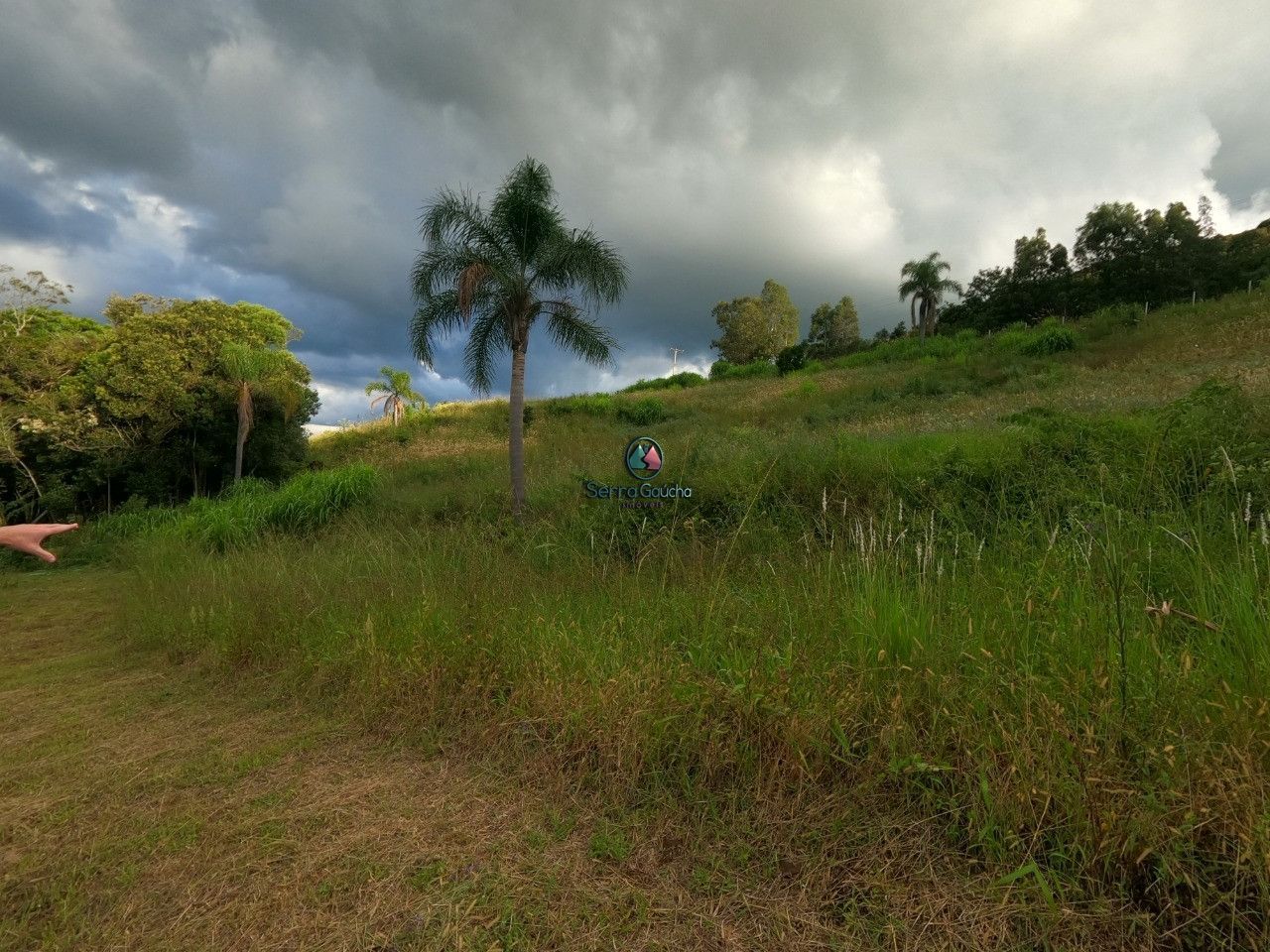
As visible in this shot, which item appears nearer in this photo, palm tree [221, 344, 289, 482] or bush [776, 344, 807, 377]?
palm tree [221, 344, 289, 482]

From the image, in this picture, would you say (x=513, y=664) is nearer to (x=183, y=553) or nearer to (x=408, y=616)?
(x=408, y=616)

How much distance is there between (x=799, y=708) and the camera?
6.67 ft

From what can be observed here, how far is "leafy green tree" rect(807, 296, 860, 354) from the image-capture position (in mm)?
47344

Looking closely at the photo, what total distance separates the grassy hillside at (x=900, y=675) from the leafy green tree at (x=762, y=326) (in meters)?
43.6

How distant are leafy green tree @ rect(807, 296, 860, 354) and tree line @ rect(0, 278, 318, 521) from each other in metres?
41.9

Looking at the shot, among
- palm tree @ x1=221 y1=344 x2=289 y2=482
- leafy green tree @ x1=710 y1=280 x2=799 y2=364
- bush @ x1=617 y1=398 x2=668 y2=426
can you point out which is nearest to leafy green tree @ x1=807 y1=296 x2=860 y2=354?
leafy green tree @ x1=710 y1=280 x2=799 y2=364

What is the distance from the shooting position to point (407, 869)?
1.74 m

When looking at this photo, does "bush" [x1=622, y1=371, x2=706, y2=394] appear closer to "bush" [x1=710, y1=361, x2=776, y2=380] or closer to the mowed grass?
"bush" [x1=710, y1=361, x2=776, y2=380]

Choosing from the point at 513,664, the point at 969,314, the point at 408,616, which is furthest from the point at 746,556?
the point at 969,314

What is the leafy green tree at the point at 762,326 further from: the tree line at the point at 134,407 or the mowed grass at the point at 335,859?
the mowed grass at the point at 335,859

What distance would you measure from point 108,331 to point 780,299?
1815 inches

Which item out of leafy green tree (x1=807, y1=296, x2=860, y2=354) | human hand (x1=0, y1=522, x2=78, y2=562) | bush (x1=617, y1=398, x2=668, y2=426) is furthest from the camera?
leafy green tree (x1=807, y1=296, x2=860, y2=354)

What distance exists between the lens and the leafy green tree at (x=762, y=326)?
47531 mm

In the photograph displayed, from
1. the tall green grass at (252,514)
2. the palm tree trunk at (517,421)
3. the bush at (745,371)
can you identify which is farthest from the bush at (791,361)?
the palm tree trunk at (517,421)
